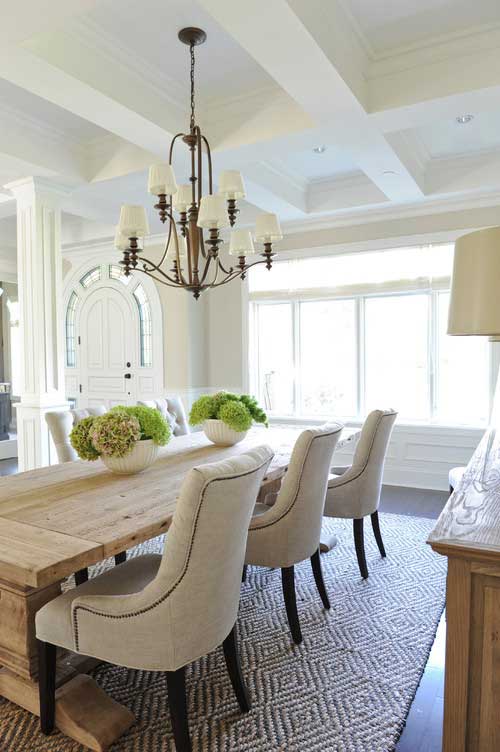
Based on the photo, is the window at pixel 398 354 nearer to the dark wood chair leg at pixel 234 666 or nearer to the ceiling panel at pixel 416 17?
the ceiling panel at pixel 416 17

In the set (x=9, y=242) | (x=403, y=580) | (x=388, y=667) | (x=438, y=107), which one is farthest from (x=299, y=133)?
(x=9, y=242)

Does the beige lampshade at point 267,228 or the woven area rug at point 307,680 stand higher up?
the beige lampshade at point 267,228

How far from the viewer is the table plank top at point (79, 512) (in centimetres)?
148

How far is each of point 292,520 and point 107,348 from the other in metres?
4.81

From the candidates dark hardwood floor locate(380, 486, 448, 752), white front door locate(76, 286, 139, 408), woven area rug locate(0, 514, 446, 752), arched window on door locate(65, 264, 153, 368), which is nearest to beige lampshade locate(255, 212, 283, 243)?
woven area rug locate(0, 514, 446, 752)

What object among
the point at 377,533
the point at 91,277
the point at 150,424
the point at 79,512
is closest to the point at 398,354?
the point at 377,533

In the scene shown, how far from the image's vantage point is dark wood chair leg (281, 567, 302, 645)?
2277 mm

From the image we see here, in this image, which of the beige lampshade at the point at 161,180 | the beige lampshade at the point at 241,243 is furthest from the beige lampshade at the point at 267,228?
the beige lampshade at the point at 161,180

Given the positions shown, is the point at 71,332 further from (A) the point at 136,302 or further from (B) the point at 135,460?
(B) the point at 135,460

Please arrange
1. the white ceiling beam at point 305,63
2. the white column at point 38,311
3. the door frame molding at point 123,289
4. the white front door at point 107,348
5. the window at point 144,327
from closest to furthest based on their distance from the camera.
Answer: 1. the white ceiling beam at point 305,63
2. the white column at point 38,311
3. the door frame molding at point 123,289
4. the window at point 144,327
5. the white front door at point 107,348

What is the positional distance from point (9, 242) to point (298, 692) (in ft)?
21.7

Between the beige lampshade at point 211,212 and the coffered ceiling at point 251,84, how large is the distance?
675 millimetres

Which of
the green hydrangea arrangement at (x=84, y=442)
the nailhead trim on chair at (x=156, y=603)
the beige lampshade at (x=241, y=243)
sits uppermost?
the beige lampshade at (x=241, y=243)

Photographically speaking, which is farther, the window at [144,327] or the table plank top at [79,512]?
the window at [144,327]
